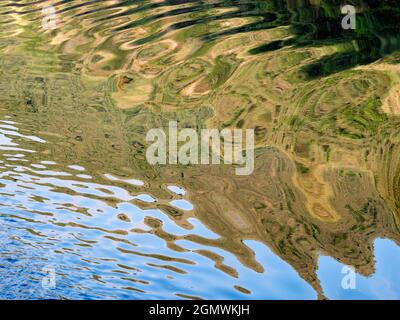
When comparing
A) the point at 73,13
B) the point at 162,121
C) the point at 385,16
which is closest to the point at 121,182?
the point at 162,121

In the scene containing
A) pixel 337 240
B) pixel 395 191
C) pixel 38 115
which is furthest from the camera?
pixel 38 115

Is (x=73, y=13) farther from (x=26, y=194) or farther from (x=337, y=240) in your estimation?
(x=337, y=240)

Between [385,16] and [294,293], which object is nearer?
[294,293]

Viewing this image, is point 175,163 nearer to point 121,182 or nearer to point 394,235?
point 121,182

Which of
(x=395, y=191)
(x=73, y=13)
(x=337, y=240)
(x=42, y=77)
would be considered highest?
(x=73, y=13)

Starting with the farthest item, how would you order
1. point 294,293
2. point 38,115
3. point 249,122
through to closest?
point 38,115
point 249,122
point 294,293

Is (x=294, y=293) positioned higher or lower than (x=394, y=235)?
lower
